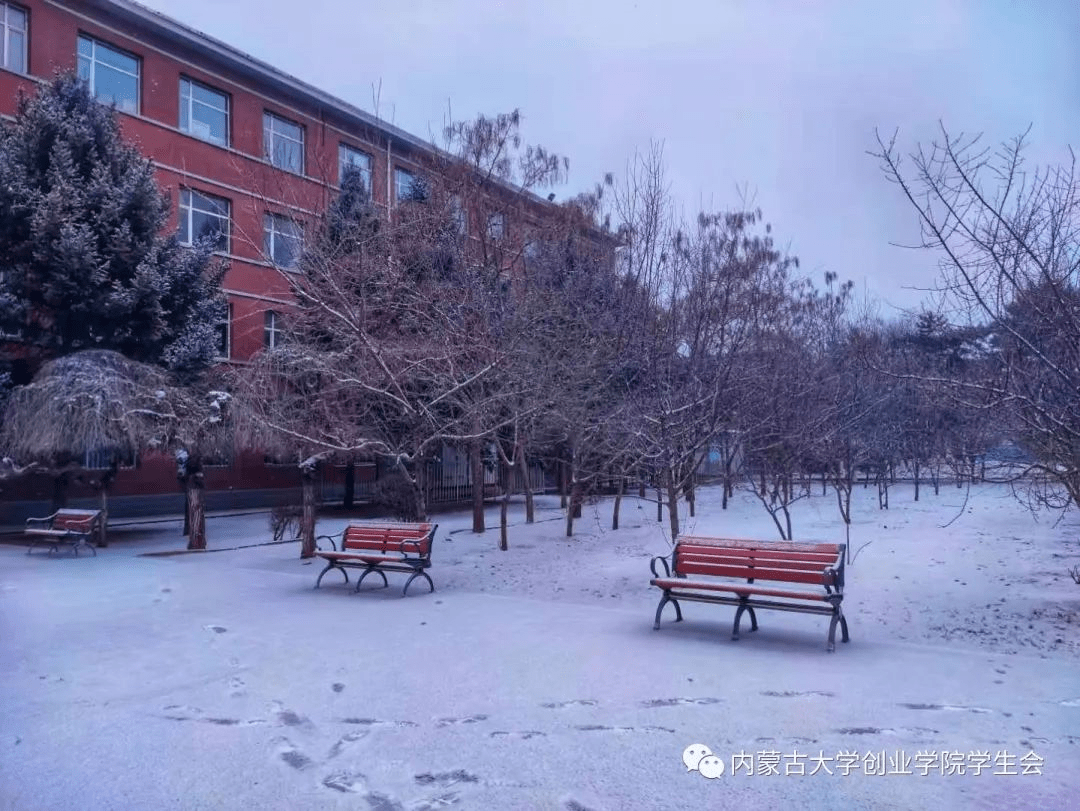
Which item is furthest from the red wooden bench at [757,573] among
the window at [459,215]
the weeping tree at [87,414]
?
the weeping tree at [87,414]

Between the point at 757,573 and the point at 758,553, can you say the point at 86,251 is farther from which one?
the point at 757,573

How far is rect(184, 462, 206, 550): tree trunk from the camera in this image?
17.0 meters

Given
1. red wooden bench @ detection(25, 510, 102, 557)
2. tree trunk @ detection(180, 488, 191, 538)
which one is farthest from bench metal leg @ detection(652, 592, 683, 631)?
tree trunk @ detection(180, 488, 191, 538)

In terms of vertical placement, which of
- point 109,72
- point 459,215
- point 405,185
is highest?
point 109,72

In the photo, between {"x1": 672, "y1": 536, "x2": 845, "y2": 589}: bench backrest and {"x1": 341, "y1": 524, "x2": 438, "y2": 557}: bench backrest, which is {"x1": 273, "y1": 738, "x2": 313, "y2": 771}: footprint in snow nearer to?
{"x1": 672, "y1": 536, "x2": 845, "y2": 589}: bench backrest

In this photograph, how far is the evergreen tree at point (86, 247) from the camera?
65.6 ft

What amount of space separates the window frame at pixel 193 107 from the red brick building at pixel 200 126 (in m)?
0.04

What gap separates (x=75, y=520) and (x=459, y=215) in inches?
345

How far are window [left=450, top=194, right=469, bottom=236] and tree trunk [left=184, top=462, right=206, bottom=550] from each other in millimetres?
6718

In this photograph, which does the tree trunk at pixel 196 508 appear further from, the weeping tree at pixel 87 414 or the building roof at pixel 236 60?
the building roof at pixel 236 60

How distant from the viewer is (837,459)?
60.0 ft

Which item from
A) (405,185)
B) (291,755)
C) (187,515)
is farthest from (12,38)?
(291,755)

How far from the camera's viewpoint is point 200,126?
91.8 feet

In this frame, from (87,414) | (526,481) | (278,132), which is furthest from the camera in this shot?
(278,132)
